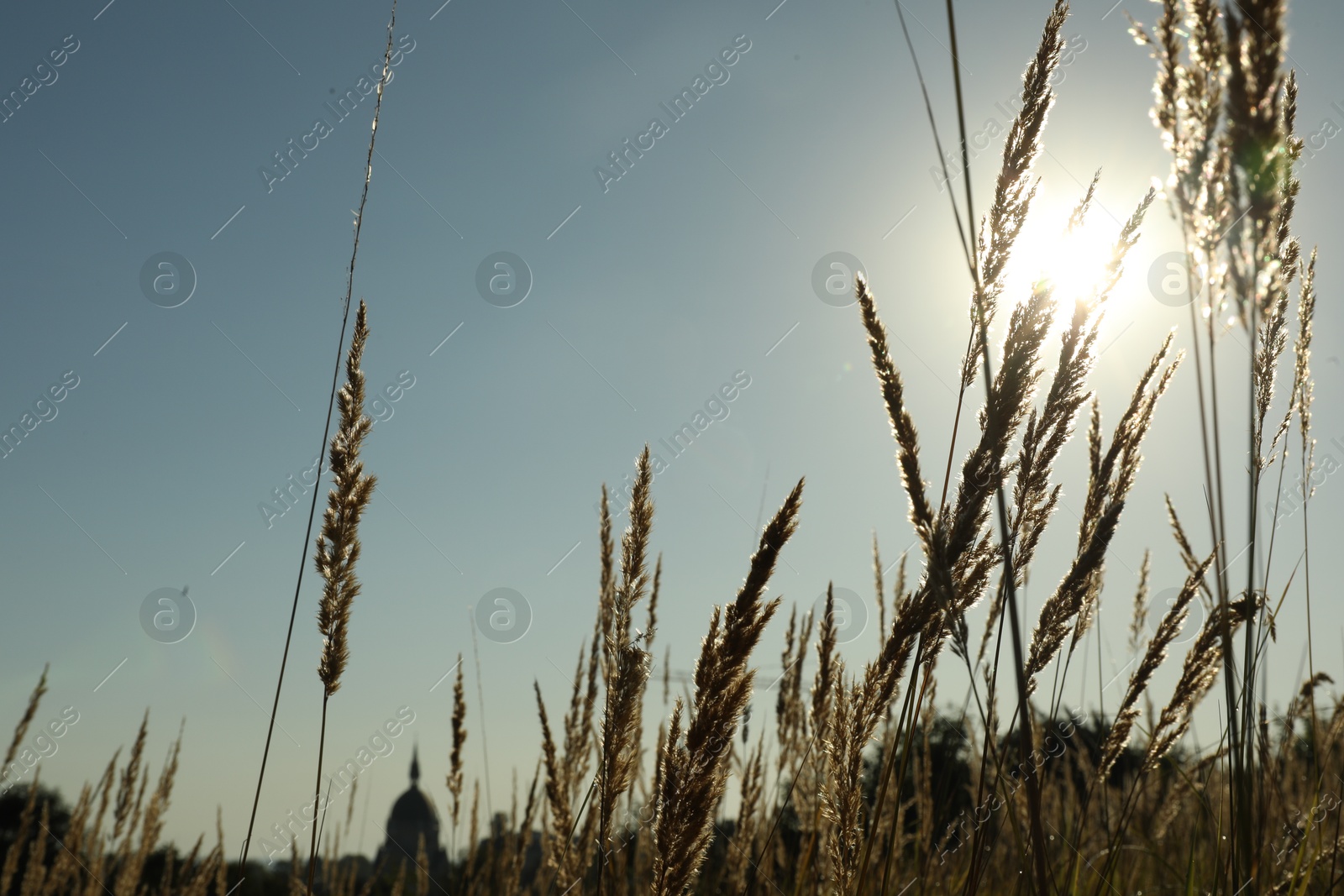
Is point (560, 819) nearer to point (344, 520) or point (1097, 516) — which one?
point (344, 520)

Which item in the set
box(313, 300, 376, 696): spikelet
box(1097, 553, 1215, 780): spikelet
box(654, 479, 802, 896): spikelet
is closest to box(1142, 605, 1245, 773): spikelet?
box(1097, 553, 1215, 780): spikelet

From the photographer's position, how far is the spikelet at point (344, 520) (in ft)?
7.01

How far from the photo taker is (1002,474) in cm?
144

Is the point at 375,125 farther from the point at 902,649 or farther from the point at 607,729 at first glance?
the point at 902,649

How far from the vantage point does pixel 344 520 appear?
218 cm

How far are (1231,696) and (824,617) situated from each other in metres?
0.92

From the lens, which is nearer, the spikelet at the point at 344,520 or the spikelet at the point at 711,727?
the spikelet at the point at 711,727

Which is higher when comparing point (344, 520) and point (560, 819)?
point (344, 520)

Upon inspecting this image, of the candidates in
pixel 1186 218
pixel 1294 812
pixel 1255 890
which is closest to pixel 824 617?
pixel 1255 890

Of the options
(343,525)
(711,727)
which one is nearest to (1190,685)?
(711,727)

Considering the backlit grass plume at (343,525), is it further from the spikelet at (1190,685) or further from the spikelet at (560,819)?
the spikelet at (1190,685)

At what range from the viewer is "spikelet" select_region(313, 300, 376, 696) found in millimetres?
2137

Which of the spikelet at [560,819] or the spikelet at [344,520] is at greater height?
the spikelet at [344,520]

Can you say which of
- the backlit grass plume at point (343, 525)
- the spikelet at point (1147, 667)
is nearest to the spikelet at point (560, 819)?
the backlit grass plume at point (343, 525)
